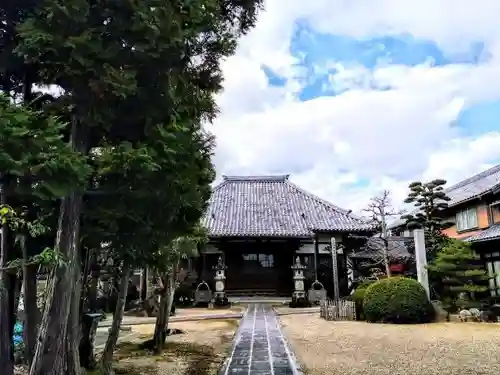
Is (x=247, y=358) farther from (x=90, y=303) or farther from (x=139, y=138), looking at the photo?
(x=139, y=138)

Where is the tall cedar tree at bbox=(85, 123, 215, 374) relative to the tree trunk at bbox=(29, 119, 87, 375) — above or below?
above

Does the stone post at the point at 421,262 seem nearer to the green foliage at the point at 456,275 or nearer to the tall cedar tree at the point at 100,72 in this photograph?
the green foliage at the point at 456,275

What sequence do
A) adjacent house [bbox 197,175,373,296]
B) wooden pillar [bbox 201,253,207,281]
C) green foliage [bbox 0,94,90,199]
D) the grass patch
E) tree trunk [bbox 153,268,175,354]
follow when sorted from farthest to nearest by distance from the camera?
wooden pillar [bbox 201,253,207,281]
adjacent house [bbox 197,175,373,296]
tree trunk [bbox 153,268,175,354]
the grass patch
green foliage [bbox 0,94,90,199]

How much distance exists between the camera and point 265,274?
2342cm

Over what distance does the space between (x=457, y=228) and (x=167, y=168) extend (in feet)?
69.2

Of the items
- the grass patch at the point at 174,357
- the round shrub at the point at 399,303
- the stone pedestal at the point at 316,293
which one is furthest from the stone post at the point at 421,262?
the grass patch at the point at 174,357

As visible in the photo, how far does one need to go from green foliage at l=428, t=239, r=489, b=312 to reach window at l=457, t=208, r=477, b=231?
5.07 meters

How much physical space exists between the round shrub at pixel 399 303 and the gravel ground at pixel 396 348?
2.13 feet

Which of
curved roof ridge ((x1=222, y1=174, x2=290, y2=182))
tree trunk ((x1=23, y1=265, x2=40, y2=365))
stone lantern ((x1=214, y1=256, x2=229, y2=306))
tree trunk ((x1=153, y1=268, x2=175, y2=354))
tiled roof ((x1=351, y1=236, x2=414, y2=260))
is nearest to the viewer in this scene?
tree trunk ((x1=23, y1=265, x2=40, y2=365))

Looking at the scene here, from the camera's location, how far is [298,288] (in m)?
20.6

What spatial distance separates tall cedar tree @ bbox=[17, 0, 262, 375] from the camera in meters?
3.96

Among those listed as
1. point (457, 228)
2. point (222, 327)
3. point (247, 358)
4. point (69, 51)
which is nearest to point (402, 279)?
point (222, 327)

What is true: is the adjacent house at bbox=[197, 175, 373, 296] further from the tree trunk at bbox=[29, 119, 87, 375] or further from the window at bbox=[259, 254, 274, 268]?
the tree trunk at bbox=[29, 119, 87, 375]

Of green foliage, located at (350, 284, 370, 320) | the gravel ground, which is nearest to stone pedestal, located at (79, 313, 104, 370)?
the gravel ground
